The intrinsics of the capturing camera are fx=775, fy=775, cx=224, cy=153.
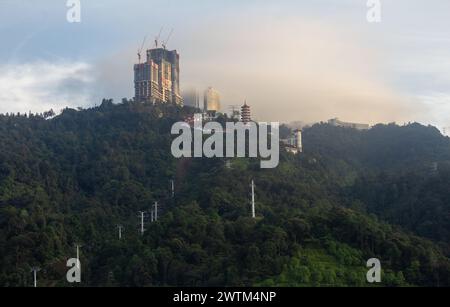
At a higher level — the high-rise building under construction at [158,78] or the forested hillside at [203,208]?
the high-rise building under construction at [158,78]

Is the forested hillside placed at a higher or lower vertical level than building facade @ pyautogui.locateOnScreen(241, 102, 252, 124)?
lower

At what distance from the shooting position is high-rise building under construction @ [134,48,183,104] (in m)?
73.9

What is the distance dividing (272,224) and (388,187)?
17953mm

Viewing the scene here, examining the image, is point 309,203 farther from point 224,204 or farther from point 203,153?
point 203,153

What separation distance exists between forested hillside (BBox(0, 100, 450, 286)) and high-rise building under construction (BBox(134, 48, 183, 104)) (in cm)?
413

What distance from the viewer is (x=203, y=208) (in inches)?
1666

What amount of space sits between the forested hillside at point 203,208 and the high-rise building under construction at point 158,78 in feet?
13.5

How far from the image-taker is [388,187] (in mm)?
51500

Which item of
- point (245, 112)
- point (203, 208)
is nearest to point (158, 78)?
point (245, 112)

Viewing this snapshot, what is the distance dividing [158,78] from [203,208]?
36017 millimetres

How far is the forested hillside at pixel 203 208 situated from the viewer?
32.9 m

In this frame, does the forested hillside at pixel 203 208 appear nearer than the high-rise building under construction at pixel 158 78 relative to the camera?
Yes
